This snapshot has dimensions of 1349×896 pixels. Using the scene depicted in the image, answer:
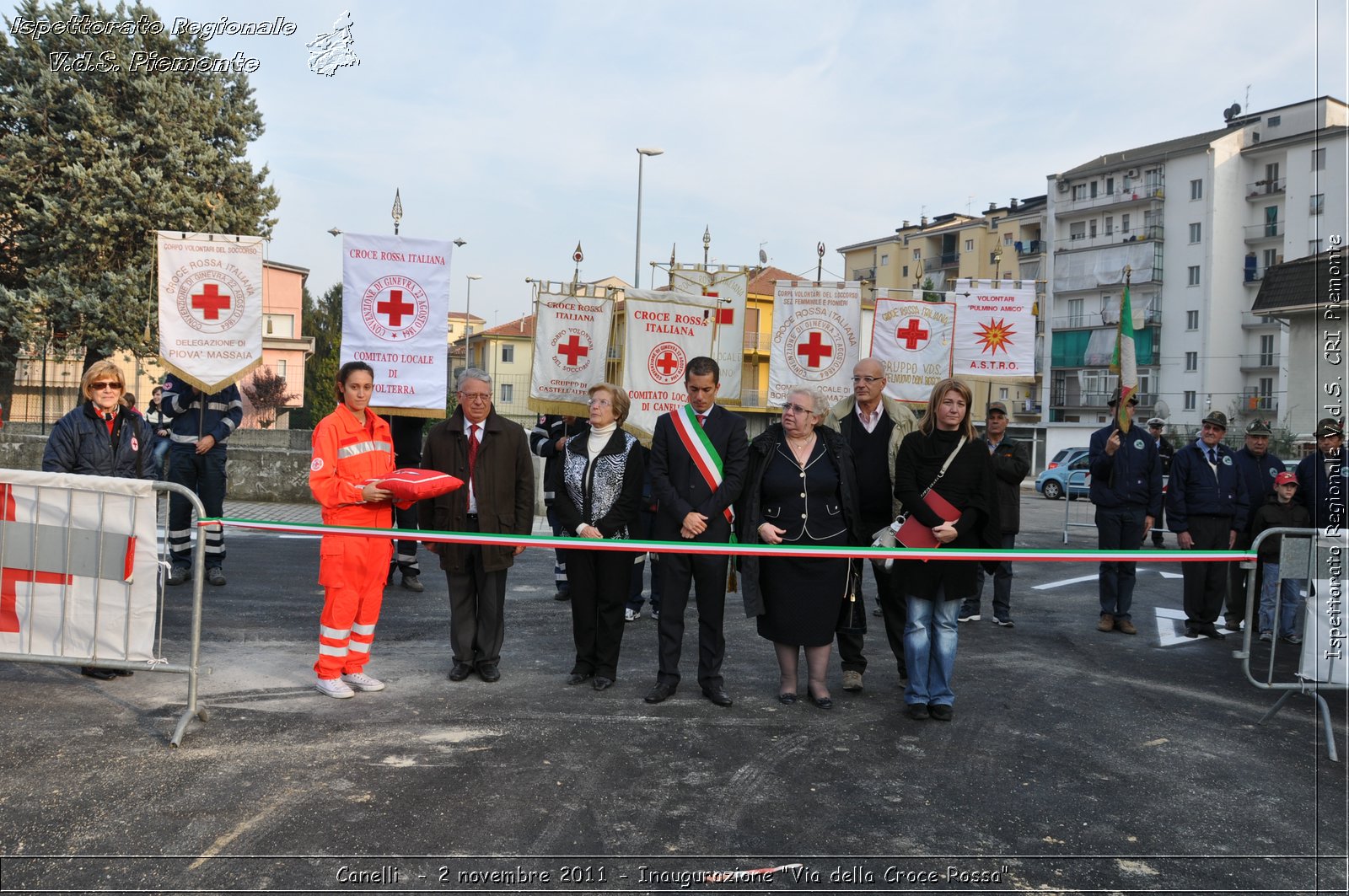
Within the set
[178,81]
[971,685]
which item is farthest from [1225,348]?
[971,685]

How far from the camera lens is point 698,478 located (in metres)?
6.04

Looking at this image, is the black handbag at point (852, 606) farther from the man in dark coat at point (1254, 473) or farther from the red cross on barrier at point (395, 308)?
the red cross on barrier at point (395, 308)

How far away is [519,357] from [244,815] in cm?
5416

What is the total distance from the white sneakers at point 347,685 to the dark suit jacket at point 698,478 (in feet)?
6.29

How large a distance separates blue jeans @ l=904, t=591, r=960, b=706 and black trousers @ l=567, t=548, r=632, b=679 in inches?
69.3

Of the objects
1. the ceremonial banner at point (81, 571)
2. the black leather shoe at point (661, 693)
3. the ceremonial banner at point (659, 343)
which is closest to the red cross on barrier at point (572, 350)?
the ceremonial banner at point (659, 343)

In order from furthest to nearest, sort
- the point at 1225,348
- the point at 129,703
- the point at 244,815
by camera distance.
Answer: the point at 1225,348 < the point at 129,703 < the point at 244,815

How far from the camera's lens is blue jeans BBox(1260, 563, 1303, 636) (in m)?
8.22

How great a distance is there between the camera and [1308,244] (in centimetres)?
5203

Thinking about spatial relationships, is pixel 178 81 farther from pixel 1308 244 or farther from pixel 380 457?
pixel 1308 244

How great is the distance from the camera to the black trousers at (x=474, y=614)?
618 centimetres

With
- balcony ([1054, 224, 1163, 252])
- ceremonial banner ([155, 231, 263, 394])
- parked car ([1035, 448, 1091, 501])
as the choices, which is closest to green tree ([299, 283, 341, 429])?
parked car ([1035, 448, 1091, 501])

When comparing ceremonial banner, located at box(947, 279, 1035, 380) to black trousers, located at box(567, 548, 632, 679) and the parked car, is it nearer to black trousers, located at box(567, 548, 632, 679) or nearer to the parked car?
black trousers, located at box(567, 548, 632, 679)

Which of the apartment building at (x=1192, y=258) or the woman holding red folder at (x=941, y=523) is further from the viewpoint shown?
the apartment building at (x=1192, y=258)
